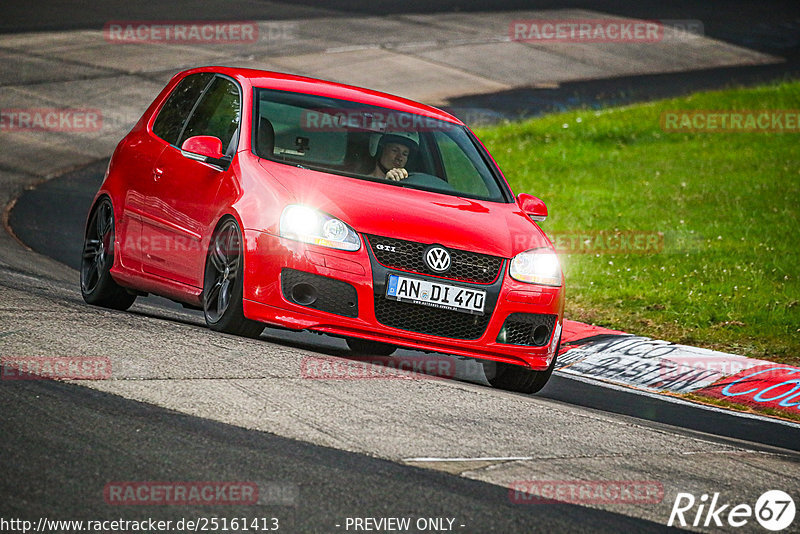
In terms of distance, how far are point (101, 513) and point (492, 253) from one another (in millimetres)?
3515

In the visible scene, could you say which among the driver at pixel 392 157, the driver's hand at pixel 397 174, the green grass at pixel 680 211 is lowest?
the green grass at pixel 680 211

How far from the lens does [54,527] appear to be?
14.2ft

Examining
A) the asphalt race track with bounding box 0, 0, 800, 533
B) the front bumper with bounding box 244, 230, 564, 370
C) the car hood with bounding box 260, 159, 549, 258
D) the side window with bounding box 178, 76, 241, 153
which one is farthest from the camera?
the side window with bounding box 178, 76, 241, 153

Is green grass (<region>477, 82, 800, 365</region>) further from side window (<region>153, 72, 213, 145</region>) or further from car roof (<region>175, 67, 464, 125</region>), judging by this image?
side window (<region>153, 72, 213, 145</region>)

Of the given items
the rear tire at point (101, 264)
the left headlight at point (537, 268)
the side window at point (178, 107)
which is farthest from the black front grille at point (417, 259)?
the rear tire at point (101, 264)

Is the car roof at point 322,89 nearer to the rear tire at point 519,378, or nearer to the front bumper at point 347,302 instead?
the front bumper at point 347,302

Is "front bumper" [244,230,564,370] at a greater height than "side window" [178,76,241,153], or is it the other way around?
"side window" [178,76,241,153]

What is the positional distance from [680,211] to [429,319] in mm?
9276

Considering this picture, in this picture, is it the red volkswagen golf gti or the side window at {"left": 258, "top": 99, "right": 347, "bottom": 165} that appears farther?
the side window at {"left": 258, "top": 99, "right": 347, "bottom": 165}

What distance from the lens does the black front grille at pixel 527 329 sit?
7520 mm

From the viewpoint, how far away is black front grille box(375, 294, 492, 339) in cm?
723

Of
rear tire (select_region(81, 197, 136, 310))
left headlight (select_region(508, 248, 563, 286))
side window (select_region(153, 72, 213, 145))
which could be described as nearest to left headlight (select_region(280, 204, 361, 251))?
left headlight (select_region(508, 248, 563, 286))

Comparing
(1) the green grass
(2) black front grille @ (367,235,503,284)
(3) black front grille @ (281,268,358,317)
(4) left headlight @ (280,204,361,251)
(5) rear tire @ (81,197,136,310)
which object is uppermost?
(4) left headlight @ (280,204,361,251)

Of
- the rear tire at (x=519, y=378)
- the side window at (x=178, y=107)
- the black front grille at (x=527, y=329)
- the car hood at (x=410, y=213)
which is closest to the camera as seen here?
the car hood at (x=410, y=213)
